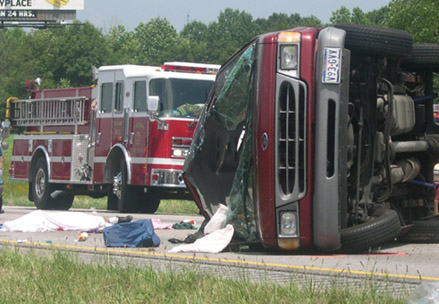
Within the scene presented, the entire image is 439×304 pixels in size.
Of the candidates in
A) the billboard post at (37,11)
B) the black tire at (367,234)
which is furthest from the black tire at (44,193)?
the billboard post at (37,11)

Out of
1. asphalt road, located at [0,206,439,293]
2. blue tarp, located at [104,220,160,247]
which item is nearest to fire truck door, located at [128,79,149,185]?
asphalt road, located at [0,206,439,293]

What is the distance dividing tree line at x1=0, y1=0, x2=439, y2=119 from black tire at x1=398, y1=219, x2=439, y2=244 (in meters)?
34.4

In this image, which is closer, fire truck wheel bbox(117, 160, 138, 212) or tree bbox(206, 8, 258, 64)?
fire truck wheel bbox(117, 160, 138, 212)

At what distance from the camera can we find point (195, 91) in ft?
63.0

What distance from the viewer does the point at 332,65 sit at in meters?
9.59

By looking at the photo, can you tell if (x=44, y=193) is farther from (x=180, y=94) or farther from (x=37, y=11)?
(x=37, y=11)

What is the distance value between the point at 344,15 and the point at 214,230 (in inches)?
4665

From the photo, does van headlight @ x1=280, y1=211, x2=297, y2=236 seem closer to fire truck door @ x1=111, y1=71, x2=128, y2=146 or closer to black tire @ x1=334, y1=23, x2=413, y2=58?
black tire @ x1=334, y1=23, x2=413, y2=58

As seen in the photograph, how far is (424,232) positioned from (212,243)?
2.45 meters

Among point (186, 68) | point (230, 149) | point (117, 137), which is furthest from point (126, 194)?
point (230, 149)

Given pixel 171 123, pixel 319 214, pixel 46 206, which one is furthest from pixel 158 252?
pixel 46 206

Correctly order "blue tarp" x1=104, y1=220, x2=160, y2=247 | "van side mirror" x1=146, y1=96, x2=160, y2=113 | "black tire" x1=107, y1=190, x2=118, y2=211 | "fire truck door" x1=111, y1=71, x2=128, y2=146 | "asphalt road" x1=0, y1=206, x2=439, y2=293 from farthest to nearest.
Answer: "black tire" x1=107, y1=190, x2=118, y2=211
"fire truck door" x1=111, y1=71, x2=128, y2=146
"van side mirror" x1=146, y1=96, x2=160, y2=113
"blue tarp" x1=104, y1=220, x2=160, y2=247
"asphalt road" x1=0, y1=206, x2=439, y2=293

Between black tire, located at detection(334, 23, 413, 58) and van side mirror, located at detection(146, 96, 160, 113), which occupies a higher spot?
black tire, located at detection(334, 23, 413, 58)

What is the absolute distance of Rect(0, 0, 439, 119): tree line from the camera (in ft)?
164
